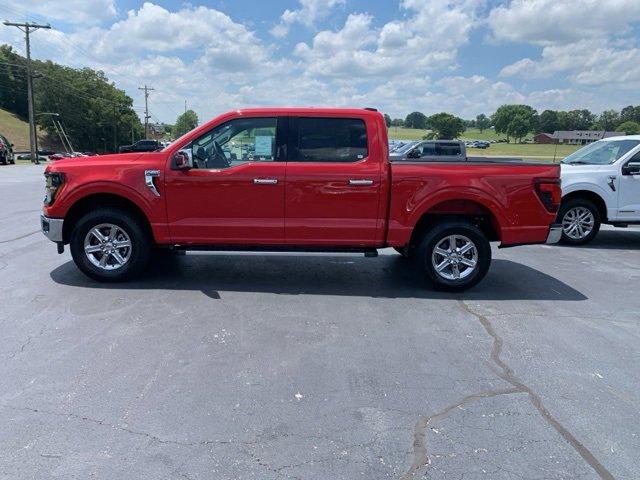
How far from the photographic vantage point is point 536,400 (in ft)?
11.9

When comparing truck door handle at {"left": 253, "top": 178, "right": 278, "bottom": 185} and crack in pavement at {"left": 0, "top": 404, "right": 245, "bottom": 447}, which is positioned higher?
truck door handle at {"left": 253, "top": 178, "right": 278, "bottom": 185}

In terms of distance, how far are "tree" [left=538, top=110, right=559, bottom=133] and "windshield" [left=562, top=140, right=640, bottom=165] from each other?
70740 mm

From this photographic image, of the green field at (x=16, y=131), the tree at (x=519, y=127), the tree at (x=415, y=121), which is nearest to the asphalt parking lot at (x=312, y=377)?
the tree at (x=415, y=121)

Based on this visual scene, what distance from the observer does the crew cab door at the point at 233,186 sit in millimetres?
5816

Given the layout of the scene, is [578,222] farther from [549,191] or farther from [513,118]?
[513,118]

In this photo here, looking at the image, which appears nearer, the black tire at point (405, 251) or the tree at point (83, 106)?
the black tire at point (405, 251)

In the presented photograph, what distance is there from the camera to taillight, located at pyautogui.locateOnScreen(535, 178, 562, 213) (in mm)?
6012

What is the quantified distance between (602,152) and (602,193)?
1.11 metres

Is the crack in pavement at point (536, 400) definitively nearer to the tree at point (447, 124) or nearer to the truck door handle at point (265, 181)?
the truck door handle at point (265, 181)

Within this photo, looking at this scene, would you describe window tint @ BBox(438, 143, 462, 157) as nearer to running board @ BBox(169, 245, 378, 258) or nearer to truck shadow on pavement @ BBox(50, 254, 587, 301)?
truck shadow on pavement @ BBox(50, 254, 587, 301)

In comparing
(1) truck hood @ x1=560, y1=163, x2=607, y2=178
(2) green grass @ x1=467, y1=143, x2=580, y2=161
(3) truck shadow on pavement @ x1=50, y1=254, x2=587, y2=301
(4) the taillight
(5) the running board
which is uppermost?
(2) green grass @ x1=467, y1=143, x2=580, y2=161

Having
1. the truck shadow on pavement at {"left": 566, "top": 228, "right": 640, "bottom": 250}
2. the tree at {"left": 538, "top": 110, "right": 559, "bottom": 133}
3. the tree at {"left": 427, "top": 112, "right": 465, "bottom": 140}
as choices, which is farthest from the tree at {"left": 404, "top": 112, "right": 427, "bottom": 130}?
the truck shadow on pavement at {"left": 566, "top": 228, "right": 640, "bottom": 250}

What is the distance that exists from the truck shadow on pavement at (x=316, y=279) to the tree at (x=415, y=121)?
5813 cm

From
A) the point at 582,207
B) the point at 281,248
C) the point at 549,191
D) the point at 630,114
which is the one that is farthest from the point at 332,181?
the point at 630,114
